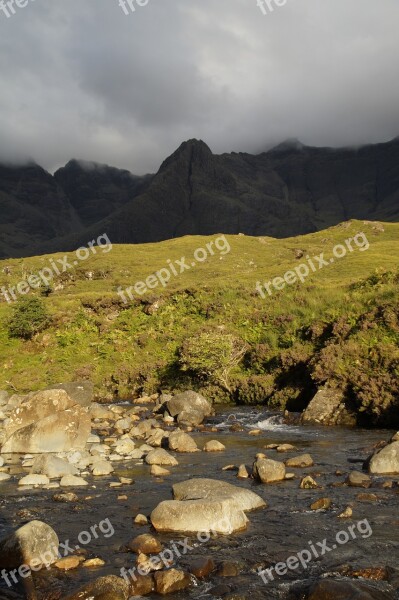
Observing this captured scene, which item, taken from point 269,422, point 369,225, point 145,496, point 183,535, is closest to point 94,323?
point 269,422

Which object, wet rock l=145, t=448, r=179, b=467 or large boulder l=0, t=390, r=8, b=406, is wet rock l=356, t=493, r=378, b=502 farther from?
large boulder l=0, t=390, r=8, b=406

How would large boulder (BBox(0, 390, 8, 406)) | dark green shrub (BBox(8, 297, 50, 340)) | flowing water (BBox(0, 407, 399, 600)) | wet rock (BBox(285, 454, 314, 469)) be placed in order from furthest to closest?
dark green shrub (BBox(8, 297, 50, 340)) < large boulder (BBox(0, 390, 8, 406)) < wet rock (BBox(285, 454, 314, 469)) < flowing water (BBox(0, 407, 399, 600))

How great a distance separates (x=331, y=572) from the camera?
28.5 feet

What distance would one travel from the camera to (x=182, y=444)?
1902 cm

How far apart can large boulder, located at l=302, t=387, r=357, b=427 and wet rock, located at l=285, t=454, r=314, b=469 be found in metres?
7.61

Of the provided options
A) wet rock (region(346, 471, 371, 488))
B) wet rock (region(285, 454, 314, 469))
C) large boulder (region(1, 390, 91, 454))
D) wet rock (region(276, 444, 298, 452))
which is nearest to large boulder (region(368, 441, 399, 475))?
wet rock (region(346, 471, 371, 488))

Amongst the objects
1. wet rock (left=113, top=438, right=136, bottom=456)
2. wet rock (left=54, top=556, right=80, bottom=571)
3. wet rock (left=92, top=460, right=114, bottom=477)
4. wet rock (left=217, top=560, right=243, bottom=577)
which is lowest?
wet rock (left=217, top=560, right=243, bottom=577)

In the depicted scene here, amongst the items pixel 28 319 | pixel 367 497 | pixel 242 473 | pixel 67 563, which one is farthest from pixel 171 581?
pixel 28 319

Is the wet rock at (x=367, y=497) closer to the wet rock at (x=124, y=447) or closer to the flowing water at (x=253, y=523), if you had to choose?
the flowing water at (x=253, y=523)

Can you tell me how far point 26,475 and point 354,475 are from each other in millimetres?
9834

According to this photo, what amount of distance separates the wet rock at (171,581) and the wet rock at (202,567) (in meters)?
0.24

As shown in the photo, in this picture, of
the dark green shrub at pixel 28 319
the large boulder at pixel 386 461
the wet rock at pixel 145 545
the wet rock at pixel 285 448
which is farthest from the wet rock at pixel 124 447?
the dark green shrub at pixel 28 319

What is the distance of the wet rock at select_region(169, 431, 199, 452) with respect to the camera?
1891 centimetres

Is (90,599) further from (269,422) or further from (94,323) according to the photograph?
(94,323)
